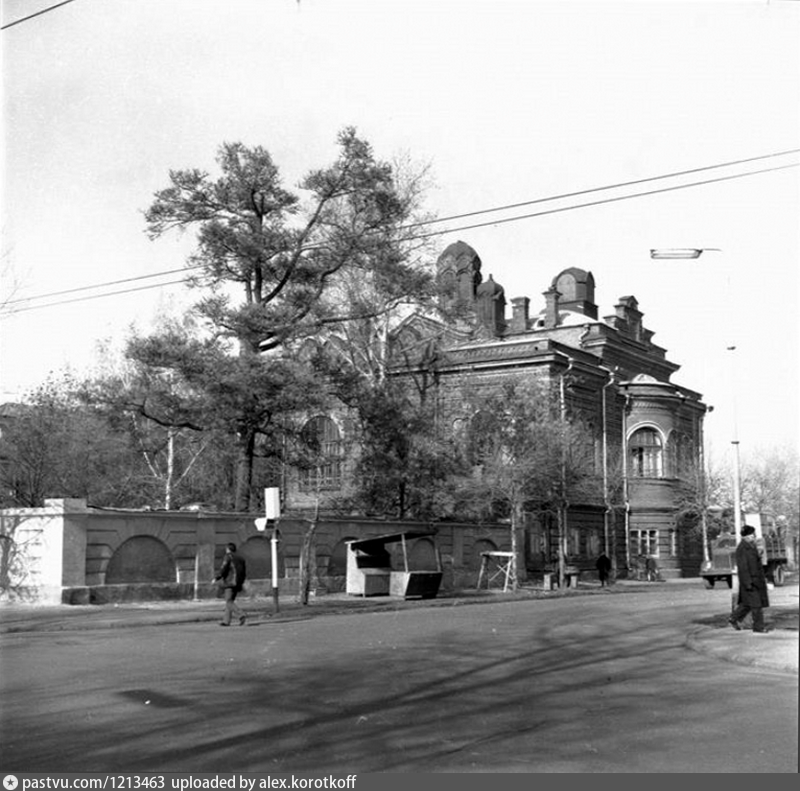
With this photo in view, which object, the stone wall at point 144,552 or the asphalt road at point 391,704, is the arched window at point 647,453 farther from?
the asphalt road at point 391,704

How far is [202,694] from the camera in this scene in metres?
9.92

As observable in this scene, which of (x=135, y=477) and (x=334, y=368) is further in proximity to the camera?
(x=135, y=477)

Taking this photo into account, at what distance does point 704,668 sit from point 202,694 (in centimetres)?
→ 560

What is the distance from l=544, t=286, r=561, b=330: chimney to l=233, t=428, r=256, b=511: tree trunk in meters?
28.4

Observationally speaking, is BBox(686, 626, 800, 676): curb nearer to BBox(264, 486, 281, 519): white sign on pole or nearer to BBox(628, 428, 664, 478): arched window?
BBox(264, 486, 281, 519): white sign on pole

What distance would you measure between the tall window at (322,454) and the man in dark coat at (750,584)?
61.9 feet

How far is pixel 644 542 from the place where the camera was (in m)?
55.9

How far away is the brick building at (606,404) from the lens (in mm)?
50188

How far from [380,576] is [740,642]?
19.3m

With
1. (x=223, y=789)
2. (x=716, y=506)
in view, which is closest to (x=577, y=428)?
(x=716, y=506)

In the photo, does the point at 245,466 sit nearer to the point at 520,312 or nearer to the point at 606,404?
the point at 606,404

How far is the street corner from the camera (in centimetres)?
814

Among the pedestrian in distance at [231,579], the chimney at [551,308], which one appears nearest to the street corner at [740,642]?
the pedestrian in distance at [231,579]

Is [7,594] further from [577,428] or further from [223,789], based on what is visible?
[577,428]
